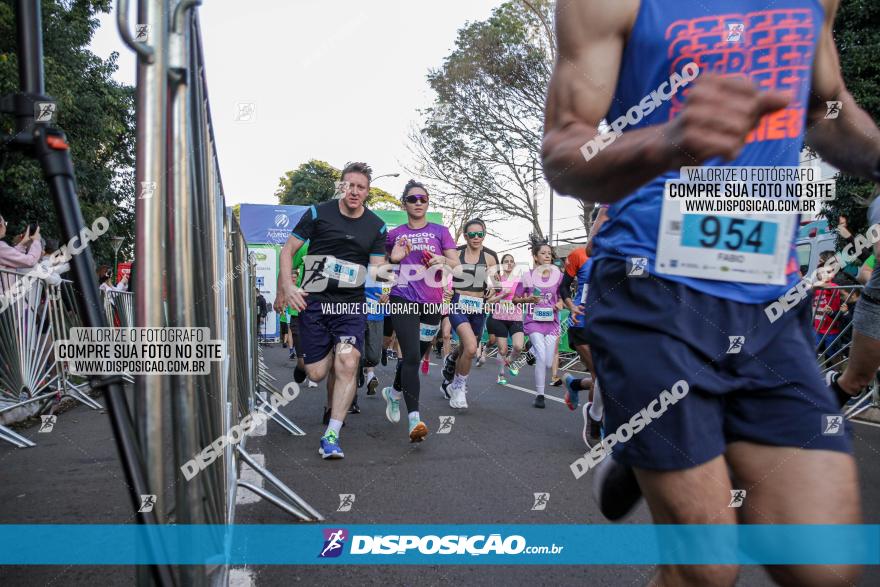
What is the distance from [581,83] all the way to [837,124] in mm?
872

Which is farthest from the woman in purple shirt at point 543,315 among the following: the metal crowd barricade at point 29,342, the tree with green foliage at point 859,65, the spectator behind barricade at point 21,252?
the tree with green foliage at point 859,65

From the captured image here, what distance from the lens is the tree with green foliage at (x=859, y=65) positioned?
40.0 ft

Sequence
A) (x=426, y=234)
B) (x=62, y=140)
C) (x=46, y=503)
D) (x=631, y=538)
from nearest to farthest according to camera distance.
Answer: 1. (x=62, y=140)
2. (x=631, y=538)
3. (x=46, y=503)
4. (x=426, y=234)

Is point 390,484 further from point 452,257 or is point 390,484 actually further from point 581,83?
point 581,83

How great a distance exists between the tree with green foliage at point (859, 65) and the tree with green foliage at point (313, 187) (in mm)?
48069

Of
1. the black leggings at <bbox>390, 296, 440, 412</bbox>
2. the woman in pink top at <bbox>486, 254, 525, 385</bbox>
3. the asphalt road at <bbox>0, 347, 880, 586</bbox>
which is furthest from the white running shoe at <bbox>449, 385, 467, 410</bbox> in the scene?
the woman in pink top at <bbox>486, 254, 525, 385</bbox>

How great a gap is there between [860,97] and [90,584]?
13.7m

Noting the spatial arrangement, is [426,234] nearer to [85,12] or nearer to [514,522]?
[514,522]

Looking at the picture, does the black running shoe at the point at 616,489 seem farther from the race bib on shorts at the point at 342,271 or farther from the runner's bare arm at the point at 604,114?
the race bib on shorts at the point at 342,271

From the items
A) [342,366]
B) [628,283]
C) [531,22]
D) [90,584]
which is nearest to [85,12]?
[531,22]

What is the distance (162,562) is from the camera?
120cm

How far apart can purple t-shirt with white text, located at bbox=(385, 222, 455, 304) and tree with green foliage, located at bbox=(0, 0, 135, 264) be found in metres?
7.27

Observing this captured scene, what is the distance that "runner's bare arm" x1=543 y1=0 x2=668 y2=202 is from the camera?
1.47 m

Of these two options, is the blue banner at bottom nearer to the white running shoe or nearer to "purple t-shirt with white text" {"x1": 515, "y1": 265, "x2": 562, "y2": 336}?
the white running shoe
